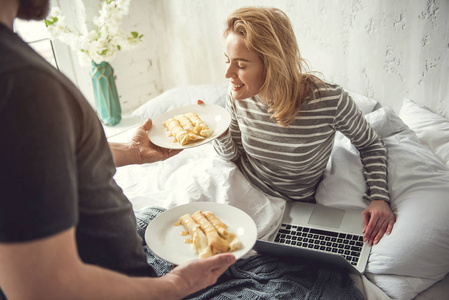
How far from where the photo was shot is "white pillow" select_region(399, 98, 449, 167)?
1.49 metres

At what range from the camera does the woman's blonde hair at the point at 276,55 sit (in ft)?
4.24

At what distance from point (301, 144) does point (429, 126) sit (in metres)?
0.55

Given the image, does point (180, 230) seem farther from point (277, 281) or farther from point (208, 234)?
point (277, 281)

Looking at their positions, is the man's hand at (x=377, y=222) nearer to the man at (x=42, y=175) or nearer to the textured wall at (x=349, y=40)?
the textured wall at (x=349, y=40)

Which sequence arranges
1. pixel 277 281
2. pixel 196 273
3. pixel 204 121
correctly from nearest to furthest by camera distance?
pixel 196 273
pixel 277 281
pixel 204 121

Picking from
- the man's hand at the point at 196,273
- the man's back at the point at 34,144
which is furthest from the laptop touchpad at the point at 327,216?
the man's back at the point at 34,144

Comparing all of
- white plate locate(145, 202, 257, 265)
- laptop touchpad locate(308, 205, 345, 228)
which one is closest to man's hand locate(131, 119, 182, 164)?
white plate locate(145, 202, 257, 265)

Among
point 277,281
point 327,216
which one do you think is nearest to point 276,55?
point 327,216

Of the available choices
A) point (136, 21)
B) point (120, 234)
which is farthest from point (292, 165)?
point (136, 21)

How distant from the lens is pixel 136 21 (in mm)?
2670

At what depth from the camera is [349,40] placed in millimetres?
1804

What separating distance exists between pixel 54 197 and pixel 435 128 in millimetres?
1449

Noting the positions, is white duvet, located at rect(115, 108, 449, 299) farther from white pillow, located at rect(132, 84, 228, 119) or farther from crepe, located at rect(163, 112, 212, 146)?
white pillow, located at rect(132, 84, 228, 119)

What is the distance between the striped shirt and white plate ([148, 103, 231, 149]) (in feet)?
0.20
